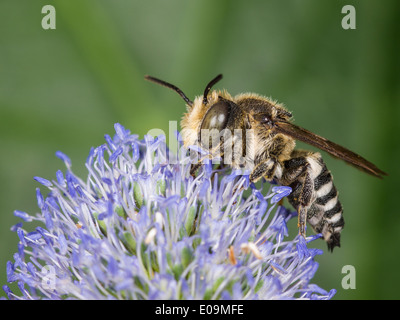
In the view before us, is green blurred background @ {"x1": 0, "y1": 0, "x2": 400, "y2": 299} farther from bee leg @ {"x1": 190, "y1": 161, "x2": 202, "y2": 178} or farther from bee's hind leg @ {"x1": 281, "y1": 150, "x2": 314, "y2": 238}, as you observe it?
bee leg @ {"x1": 190, "y1": 161, "x2": 202, "y2": 178}

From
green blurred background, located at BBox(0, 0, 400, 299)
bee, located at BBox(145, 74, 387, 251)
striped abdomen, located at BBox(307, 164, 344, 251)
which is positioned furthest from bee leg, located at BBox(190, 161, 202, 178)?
green blurred background, located at BBox(0, 0, 400, 299)

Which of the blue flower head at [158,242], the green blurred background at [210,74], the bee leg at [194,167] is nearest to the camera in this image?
the blue flower head at [158,242]

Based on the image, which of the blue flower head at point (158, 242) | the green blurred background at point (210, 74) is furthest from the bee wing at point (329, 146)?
the green blurred background at point (210, 74)

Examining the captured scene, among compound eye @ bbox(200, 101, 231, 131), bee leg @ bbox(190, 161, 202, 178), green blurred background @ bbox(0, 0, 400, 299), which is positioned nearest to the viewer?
compound eye @ bbox(200, 101, 231, 131)

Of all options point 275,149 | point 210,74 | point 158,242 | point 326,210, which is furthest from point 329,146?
point 210,74

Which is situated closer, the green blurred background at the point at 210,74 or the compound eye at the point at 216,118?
the compound eye at the point at 216,118

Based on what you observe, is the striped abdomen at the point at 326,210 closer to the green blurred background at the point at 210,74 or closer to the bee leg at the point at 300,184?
the bee leg at the point at 300,184
